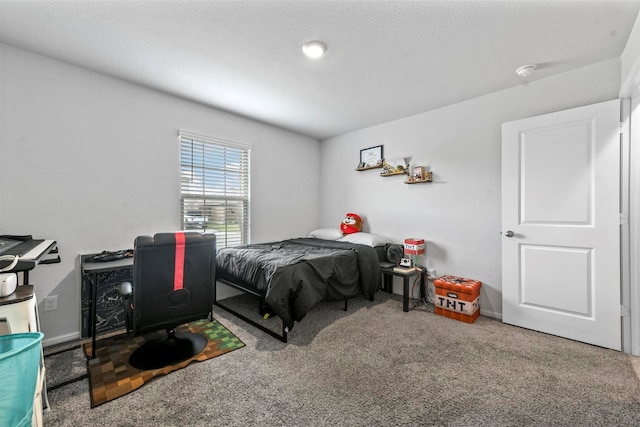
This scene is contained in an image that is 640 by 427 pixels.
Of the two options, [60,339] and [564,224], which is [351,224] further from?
[60,339]

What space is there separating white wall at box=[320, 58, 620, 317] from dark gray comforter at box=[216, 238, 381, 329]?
836mm

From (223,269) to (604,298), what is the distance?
3600 mm

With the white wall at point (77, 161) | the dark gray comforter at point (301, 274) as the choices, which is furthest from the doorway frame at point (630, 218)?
the white wall at point (77, 161)

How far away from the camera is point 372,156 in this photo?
4.05 m

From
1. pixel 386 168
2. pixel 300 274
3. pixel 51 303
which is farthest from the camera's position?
pixel 386 168

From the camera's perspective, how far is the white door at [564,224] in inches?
88.5

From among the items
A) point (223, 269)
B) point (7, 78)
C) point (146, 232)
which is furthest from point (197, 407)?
point (7, 78)

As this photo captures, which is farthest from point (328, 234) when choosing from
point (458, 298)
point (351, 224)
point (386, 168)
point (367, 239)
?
point (458, 298)

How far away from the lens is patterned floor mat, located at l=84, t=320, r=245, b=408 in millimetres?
1747

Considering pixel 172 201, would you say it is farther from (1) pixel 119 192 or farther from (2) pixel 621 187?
(2) pixel 621 187

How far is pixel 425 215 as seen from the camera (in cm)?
349

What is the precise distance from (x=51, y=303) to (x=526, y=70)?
4.69 m

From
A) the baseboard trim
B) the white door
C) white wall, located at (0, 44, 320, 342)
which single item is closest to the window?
white wall, located at (0, 44, 320, 342)

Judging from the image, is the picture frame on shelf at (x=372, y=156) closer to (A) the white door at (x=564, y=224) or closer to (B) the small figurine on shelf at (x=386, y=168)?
(B) the small figurine on shelf at (x=386, y=168)
